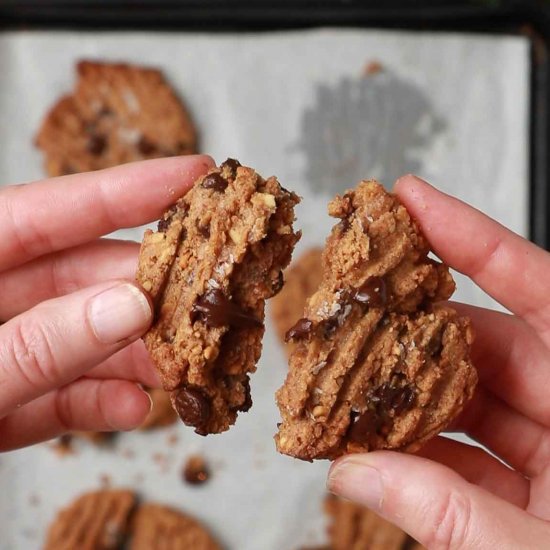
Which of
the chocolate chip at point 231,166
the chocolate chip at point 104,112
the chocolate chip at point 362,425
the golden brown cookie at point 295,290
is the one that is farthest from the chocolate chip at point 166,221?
the chocolate chip at point 104,112

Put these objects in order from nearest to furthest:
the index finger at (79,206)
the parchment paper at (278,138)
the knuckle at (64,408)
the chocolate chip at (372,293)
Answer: the chocolate chip at (372,293) < the index finger at (79,206) < the knuckle at (64,408) < the parchment paper at (278,138)

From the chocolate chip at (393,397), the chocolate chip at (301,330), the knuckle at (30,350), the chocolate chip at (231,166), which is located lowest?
the chocolate chip at (393,397)

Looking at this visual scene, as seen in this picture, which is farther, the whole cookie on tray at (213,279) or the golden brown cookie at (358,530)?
the golden brown cookie at (358,530)

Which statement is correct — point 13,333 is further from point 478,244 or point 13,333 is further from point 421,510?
point 478,244

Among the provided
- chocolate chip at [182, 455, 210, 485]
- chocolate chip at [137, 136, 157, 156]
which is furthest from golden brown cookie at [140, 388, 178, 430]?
chocolate chip at [137, 136, 157, 156]

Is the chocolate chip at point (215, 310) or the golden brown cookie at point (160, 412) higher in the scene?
the chocolate chip at point (215, 310)

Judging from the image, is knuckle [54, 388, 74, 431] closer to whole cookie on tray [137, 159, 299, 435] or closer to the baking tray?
whole cookie on tray [137, 159, 299, 435]

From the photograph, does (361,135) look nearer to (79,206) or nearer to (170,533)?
(79,206)

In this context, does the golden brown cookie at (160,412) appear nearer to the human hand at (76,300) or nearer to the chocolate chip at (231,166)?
the human hand at (76,300)
